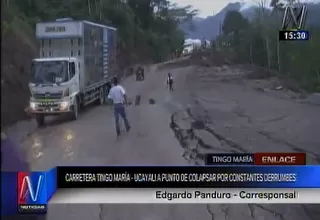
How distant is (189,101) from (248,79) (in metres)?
0.42

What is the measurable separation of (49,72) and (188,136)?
3.16 feet

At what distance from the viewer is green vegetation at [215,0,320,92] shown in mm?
3336

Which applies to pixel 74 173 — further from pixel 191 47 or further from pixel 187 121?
pixel 191 47

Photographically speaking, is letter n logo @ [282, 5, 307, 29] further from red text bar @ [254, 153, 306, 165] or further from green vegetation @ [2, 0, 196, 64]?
red text bar @ [254, 153, 306, 165]

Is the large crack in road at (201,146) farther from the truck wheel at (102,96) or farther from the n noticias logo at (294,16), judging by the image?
the n noticias logo at (294,16)

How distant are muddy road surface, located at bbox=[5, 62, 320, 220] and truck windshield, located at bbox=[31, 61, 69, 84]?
26 centimetres

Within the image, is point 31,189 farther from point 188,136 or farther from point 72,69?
point 188,136

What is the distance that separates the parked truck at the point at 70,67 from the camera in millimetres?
3357

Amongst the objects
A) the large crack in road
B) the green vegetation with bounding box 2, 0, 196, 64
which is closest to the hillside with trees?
the green vegetation with bounding box 2, 0, 196, 64

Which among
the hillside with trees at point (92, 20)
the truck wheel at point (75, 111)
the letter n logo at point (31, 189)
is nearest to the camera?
the hillside with trees at point (92, 20)

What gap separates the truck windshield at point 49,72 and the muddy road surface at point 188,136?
262 mm

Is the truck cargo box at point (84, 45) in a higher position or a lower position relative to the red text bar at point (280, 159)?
higher

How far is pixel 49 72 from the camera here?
11.1ft

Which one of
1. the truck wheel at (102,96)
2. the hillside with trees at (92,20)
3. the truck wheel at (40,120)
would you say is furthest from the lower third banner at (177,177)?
the hillside with trees at (92,20)
